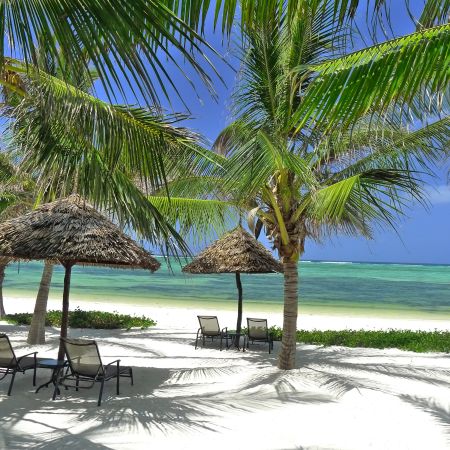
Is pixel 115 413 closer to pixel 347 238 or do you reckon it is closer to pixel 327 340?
pixel 347 238

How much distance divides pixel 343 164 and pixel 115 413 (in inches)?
212

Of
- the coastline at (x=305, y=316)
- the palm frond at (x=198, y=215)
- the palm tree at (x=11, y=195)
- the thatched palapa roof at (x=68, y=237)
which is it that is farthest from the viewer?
the coastline at (x=305, y=316)

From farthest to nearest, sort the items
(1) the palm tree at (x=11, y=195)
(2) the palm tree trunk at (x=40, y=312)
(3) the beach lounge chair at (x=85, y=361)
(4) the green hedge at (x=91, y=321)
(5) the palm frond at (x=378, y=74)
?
1. (4) the green hedge at (x=91, y=321)
2. (1) the palm tree at (x=11, y=195)
3. (2) the palm tree trunk at (x=40, y=312)
4. (3) the beach lounge chair at (x=85, y=361)
5. (5) the palm frond at (x=378, y=74)

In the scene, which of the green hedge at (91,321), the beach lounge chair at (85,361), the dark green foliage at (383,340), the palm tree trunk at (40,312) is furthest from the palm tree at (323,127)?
the green hedge at (91,321)

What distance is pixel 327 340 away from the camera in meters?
11.8

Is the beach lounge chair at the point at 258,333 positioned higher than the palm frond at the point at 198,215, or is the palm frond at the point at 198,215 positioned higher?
the palm frond at the point at 198,215

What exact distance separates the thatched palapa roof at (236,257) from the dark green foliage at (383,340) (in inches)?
85.4

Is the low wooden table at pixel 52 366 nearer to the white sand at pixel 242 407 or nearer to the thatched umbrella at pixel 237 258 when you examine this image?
the white sand at pixel 242 407

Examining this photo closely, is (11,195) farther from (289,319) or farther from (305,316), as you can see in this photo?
(305,316)

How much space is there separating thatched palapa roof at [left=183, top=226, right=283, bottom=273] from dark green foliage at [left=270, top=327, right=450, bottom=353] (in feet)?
7.11

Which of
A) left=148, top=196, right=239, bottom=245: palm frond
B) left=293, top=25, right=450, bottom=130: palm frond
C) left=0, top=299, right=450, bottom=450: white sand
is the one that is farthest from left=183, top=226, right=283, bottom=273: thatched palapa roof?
left=293, top=25, right=450, bottom=130: palm frond

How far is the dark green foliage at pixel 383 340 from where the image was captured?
10877 mm

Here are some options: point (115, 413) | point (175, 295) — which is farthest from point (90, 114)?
point (175, 295)

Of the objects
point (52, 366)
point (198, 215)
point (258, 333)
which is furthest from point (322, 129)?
point (258, 333)
